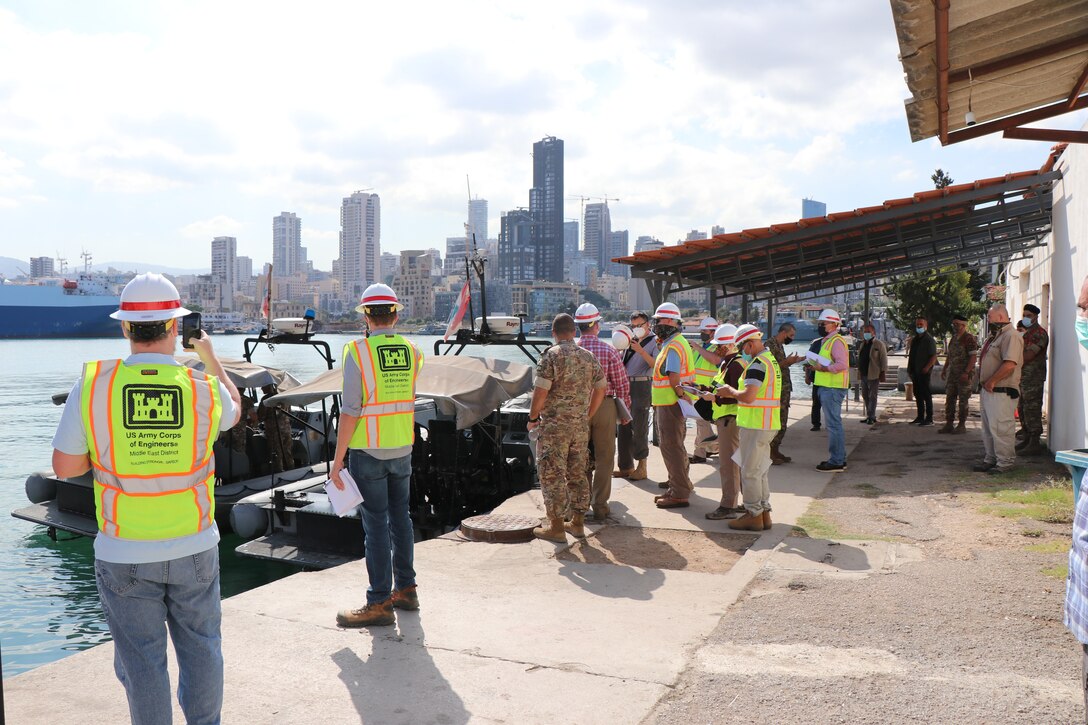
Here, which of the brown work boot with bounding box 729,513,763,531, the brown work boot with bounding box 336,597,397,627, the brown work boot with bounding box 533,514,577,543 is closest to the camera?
the brown work boot with bounding box 336,597,397,627

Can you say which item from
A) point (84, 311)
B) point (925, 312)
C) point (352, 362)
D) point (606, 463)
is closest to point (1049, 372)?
point (606, 463)

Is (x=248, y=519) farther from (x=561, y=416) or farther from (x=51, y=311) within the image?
(x=51, y=311)

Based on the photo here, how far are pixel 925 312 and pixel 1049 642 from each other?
1061 inches

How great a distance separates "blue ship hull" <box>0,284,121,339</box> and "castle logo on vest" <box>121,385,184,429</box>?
4640 inches

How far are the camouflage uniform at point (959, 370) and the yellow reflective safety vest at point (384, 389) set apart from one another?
10.6 meters

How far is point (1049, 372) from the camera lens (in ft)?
41.5

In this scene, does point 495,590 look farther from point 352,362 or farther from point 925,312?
point 925,312

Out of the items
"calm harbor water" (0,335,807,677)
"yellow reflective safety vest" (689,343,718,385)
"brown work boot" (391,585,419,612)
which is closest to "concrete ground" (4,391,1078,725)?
"brown work boot" (391,585,419,612)

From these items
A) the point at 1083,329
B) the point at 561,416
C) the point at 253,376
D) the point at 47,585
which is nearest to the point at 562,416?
the point at 561,416

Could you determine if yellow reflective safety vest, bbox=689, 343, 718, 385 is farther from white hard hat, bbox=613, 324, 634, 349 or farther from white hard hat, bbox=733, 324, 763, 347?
white hard hat, bbox=733, 324, 763, 347

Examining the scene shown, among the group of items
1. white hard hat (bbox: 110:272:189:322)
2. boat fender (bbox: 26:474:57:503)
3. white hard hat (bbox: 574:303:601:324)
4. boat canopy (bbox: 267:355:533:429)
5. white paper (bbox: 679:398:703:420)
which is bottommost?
boat fender (bbox: 26:474:57:503)

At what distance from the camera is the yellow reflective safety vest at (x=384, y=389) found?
5492 mm

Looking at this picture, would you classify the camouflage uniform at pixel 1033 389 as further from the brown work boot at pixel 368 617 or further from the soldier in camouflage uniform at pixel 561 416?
the brown work boot at pixel 368 617

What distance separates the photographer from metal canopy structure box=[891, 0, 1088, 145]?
507cm
